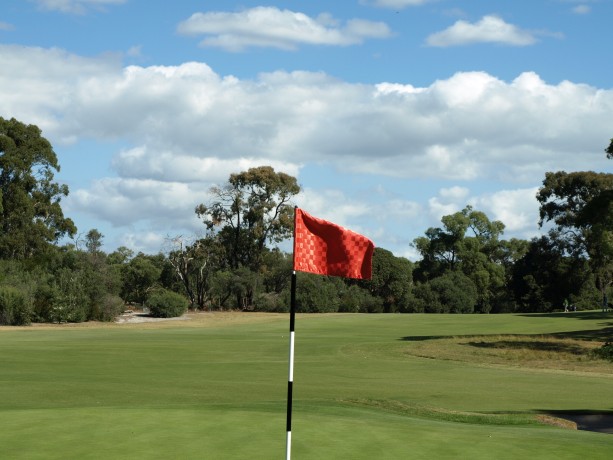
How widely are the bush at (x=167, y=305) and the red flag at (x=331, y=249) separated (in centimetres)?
6372

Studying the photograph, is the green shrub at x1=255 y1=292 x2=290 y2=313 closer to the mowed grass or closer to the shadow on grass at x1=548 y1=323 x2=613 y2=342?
the mowed grass

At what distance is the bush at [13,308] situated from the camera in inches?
2438

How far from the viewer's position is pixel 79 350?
43.4 m

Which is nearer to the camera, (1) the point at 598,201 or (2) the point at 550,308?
(1) the point at 598,201

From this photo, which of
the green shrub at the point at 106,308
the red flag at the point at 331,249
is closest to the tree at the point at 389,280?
the green shrub at the point at 106,308

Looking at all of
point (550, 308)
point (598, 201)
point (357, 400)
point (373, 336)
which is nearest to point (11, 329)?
point (373, 336)

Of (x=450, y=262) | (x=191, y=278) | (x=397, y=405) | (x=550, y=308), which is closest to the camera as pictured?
(x=397, y=405)

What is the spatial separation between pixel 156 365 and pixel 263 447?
23948 millimetres

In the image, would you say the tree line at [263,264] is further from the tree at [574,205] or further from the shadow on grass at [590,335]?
the shadow on grass at [590,335]

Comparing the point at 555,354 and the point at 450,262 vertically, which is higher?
the point at 450,262

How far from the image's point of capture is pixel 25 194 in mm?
80438

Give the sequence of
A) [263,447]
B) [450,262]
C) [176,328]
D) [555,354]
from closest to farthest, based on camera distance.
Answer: [263,447] < [555,354] < [176,328] < [450,262]

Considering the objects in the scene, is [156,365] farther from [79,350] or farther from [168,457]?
[168,457]

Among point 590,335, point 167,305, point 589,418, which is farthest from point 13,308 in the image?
point 589,418
